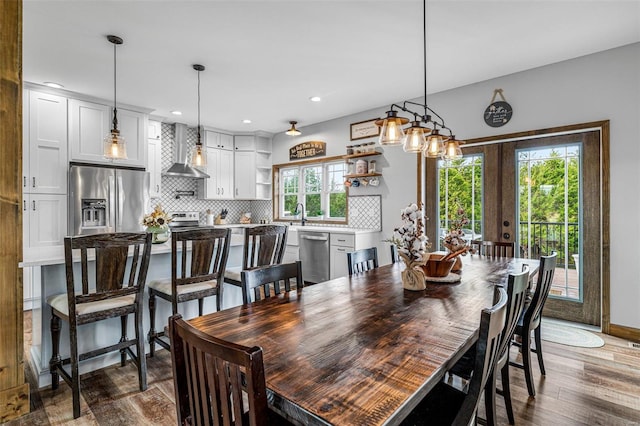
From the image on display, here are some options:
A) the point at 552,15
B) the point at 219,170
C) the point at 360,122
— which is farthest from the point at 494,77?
the point at 219,170

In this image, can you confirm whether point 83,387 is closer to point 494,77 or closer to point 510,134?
point 510,134

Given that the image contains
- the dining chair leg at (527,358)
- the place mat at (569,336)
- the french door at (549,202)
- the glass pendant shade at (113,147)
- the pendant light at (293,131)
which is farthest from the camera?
the pendant light at (293,131)

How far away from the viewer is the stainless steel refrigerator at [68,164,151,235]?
423 centimetres

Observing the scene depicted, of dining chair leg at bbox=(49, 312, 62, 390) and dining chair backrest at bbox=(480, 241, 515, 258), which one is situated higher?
dining chair backrest at bbox=(480, 241, 515, 258)

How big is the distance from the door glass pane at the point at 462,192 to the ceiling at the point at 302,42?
0.96 metres

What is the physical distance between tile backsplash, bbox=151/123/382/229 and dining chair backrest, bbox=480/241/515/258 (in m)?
1.76

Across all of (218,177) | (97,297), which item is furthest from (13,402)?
(218,177)

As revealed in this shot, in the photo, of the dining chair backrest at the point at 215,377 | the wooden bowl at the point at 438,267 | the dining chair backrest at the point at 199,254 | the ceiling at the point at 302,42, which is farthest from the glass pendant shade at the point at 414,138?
the dining chair backrest at the point at 215,377

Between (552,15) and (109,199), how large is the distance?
5.14 metres

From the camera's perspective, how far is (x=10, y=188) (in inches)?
59.6

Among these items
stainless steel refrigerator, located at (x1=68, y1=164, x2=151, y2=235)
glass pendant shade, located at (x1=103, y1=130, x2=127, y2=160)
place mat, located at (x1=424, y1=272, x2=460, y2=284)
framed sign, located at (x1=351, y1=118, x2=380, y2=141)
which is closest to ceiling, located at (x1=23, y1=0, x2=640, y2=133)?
framed sign, located at (x1=351, y1=118, x2=380, y2=141)

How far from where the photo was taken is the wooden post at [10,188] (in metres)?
1.50

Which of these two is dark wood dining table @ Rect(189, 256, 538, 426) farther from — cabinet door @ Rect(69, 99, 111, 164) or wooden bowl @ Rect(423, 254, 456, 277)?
cabinet door @ Rect(69, 99, 111, 164)

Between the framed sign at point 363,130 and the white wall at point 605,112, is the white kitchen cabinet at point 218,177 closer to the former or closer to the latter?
the framed sign at point 363,130
